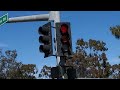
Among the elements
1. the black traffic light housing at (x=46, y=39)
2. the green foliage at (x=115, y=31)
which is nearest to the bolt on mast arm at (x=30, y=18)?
the black traffic light housing at (x=46, y=39)

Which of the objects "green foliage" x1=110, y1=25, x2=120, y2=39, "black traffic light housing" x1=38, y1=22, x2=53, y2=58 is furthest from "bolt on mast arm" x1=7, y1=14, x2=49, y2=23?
"green foliage" x1=110, y1=25, x2=120, y2=39

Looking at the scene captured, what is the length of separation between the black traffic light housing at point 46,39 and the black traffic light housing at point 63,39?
0.67ft

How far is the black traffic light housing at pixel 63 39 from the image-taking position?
28.0 ft

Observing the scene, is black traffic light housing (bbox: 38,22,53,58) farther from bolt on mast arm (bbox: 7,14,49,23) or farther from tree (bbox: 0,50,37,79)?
tree (bbox: 0,50,37,79)

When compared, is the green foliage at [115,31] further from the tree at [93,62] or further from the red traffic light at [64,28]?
the red traffic light at [64,28]

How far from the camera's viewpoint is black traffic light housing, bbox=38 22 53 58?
8.45m

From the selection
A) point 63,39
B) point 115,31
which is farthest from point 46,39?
point 115,31

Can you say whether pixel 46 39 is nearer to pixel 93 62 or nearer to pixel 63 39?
pixel 63 39

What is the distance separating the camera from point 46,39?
8.59 m

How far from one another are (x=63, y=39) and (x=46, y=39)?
1.38ft
